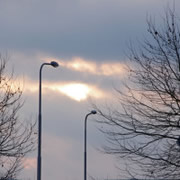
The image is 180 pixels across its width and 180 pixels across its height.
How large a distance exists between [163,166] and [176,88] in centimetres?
276

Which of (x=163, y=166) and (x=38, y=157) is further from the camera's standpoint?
(x=38, y=157)

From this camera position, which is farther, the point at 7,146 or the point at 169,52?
the point at 7,146

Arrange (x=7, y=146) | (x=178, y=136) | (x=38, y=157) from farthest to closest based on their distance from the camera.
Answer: (x=7, y=146), (x=38, y=157), (x=178, y=136)

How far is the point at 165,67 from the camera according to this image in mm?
25266

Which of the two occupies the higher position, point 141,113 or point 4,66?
point 4,66

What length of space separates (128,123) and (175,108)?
189 cm

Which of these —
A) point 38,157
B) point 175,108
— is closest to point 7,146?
point 38,157

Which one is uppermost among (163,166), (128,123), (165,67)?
(165,67)

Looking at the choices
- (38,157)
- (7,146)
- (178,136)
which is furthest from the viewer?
(7,146)

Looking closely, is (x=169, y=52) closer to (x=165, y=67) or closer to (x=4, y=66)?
(x=165, y=67)

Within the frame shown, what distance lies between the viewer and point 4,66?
30344 millimetres

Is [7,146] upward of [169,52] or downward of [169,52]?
downward

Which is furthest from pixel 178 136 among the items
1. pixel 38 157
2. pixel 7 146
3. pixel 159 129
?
pixel 7 146

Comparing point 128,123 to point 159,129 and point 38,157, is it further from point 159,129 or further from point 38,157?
point 38,157
